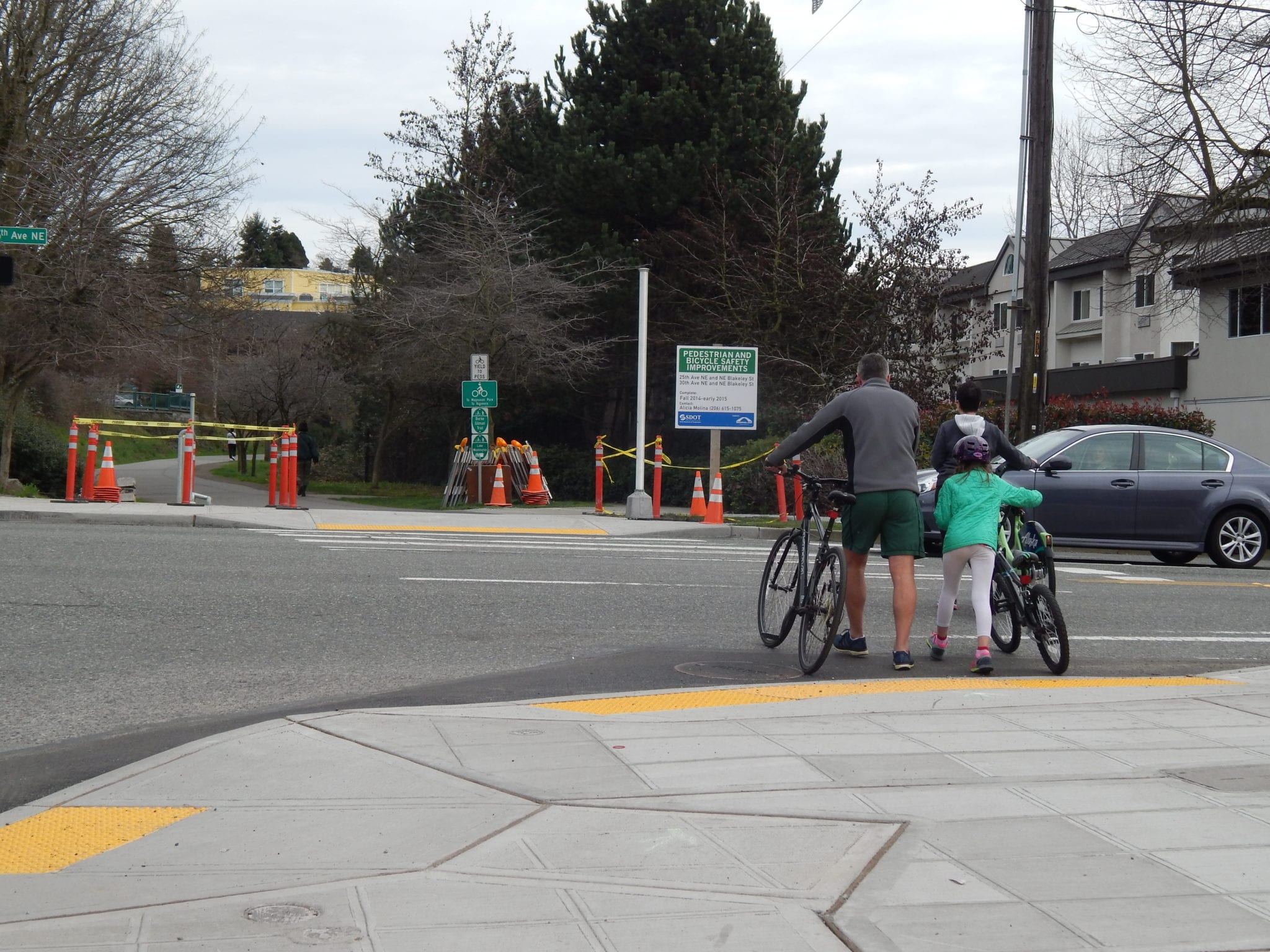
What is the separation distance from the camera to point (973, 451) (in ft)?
25.5

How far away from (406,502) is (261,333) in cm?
2267

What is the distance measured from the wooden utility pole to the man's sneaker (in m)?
11.7

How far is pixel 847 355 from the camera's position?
29.3 m

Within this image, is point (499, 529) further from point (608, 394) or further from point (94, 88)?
point (608, 394)

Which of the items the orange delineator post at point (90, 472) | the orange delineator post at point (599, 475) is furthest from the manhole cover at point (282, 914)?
the orange delineator post at point (599, 475)

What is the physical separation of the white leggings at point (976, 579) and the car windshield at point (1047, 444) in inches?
271

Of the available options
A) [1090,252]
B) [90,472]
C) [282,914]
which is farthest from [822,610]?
[1090,252]

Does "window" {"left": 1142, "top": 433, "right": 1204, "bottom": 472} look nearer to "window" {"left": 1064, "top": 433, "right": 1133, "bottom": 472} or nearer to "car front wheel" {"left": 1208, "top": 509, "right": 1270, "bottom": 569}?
"window" {"left": 1064, "top": 433, "right": 1133, "bottom": 472}

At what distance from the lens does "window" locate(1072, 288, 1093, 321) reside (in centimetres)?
4909

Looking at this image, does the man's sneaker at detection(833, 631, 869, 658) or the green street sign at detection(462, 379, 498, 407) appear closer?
the man's sneaker at detection(833, 631, 869, 658)

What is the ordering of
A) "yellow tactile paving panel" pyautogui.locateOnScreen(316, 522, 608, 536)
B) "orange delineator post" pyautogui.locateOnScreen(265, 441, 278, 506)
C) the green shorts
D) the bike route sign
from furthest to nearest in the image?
"orange delineator post" pyautogui.locateOnScreen(265, 441, 278, 506)
the bike route sign
"yellow tactile paving panel" pyautogui.locateOnScreen(316, 522, 608, 536)
the green shorts

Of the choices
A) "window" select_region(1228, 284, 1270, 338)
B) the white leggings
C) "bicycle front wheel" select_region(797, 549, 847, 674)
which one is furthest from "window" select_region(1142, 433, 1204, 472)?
"window" select_region(1228, 284, 1270, 338)

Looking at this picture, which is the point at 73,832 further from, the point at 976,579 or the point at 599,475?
the point at 599,475

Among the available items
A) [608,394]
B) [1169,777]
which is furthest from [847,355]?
[1169,777]
